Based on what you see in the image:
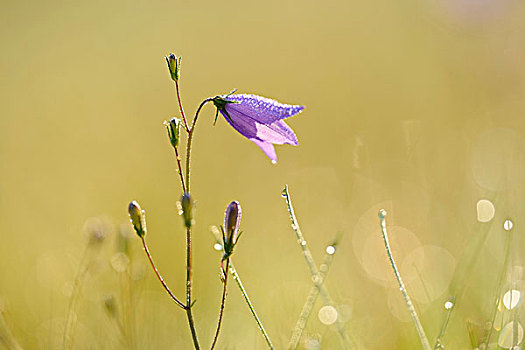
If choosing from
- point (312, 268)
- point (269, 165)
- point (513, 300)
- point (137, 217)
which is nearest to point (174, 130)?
point (137, 217)

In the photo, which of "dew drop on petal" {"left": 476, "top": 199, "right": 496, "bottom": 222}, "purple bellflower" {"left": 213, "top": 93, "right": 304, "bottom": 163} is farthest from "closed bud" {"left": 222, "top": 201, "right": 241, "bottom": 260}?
"dew drop on petal" {"left": 476, "top": 199, "right": 496, "bottom": 222}

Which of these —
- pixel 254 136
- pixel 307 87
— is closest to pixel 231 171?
pixel 307 87

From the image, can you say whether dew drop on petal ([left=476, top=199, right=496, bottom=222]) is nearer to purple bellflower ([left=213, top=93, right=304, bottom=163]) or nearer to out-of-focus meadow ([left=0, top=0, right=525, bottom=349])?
out-of-focus meadow ([left=0, top=0, right=525, bottom=349])

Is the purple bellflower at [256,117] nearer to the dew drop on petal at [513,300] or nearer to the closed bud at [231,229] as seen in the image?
the closed bud at [231,229]

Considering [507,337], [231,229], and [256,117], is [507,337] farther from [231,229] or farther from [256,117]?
[256,117]

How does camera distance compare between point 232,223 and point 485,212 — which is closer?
point 232,223
